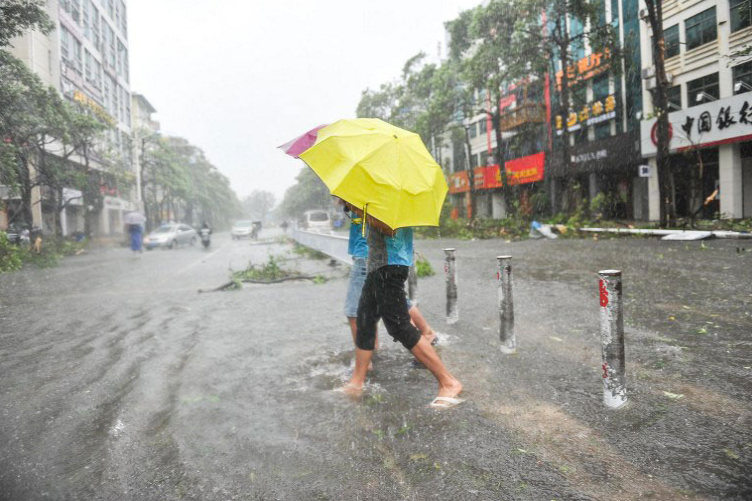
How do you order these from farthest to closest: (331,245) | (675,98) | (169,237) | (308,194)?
1. (308,194)
2. (169,237)
3. (675,98)
4. (331,245)

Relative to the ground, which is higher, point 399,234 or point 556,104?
point 556,104

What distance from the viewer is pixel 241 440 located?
108 inches

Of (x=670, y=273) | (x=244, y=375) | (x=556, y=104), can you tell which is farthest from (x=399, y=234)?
(x=556, y=104)

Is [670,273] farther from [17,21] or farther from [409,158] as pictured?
[17,21]

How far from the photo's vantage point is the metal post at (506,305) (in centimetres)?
412

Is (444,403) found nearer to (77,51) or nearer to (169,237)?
(77,51)

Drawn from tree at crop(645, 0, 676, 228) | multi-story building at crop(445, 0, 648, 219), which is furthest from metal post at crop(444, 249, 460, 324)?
multi-story building at crop(445, 0, 648, 219)

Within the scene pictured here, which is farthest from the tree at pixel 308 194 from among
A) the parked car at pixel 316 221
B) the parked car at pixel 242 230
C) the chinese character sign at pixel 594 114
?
the chinese character sign at pixel 594 114

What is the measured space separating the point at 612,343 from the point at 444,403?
1.12m

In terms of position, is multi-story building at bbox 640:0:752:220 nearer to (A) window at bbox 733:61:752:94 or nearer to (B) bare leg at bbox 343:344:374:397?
(A) window at bbox 733:61:752:94

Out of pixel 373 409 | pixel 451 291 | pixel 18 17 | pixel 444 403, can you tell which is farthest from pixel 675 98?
pixel 18 17

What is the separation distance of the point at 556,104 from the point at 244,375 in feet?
92.3

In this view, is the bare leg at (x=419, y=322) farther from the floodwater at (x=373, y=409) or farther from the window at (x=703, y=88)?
the window at (x=703, y=88)

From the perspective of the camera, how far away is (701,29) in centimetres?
1969
